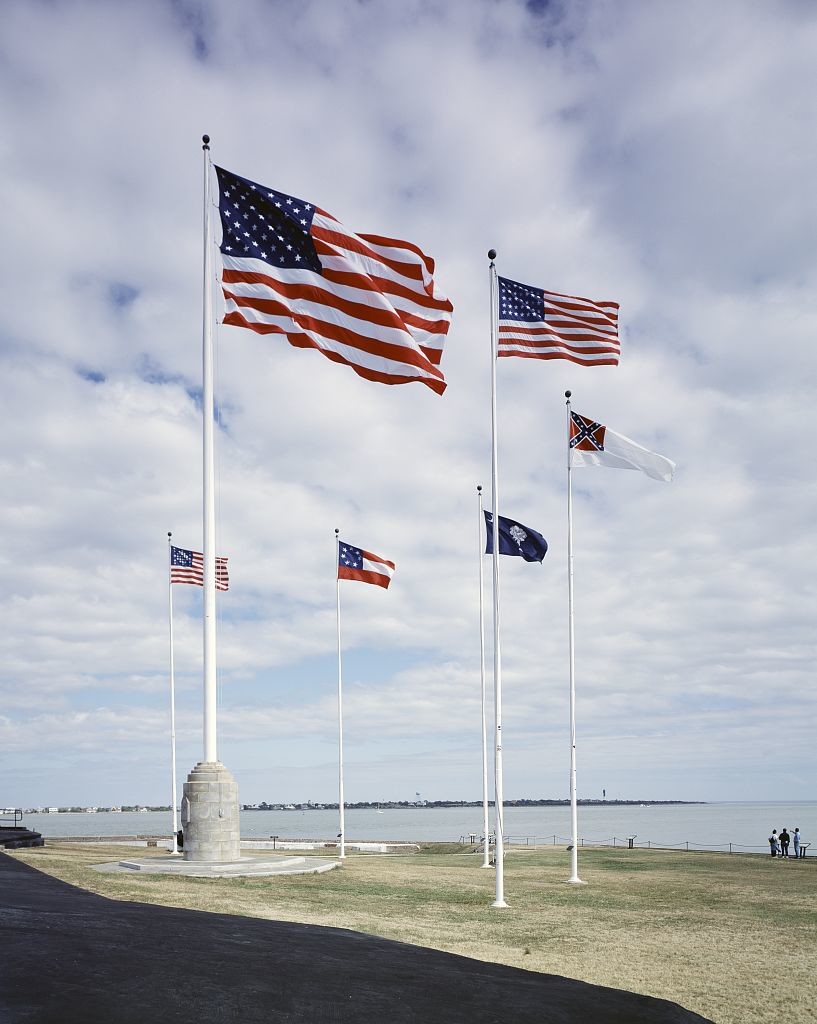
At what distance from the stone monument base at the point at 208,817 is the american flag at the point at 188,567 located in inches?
435

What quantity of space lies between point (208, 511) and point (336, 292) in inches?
241

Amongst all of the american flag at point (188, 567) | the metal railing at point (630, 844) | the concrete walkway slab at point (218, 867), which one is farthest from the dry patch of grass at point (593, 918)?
the metal railing at point (630, 844)

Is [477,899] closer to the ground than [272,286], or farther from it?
closer to the ground

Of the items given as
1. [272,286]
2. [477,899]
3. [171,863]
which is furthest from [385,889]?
[272,286]

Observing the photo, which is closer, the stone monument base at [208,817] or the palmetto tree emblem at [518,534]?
the stone monument base at [208,817]

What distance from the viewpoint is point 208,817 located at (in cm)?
2055

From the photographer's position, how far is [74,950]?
7250 millimetres

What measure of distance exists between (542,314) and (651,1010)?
16383mm

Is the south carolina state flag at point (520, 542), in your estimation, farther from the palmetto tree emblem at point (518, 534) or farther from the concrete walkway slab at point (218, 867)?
the concrete walkway slab at point (218, 867)

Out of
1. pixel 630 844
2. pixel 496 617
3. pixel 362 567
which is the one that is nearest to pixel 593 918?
pixel 496 617

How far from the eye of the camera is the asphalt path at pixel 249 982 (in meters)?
5.89

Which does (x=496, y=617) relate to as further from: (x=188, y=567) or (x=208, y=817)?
(x=188, y=567)

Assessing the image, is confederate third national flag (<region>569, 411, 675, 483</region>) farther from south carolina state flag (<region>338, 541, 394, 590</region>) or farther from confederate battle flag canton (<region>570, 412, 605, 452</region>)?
south carolina state flag (<region>338, 541, 394, 590</region>)

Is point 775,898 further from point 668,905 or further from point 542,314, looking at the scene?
point 542,314
